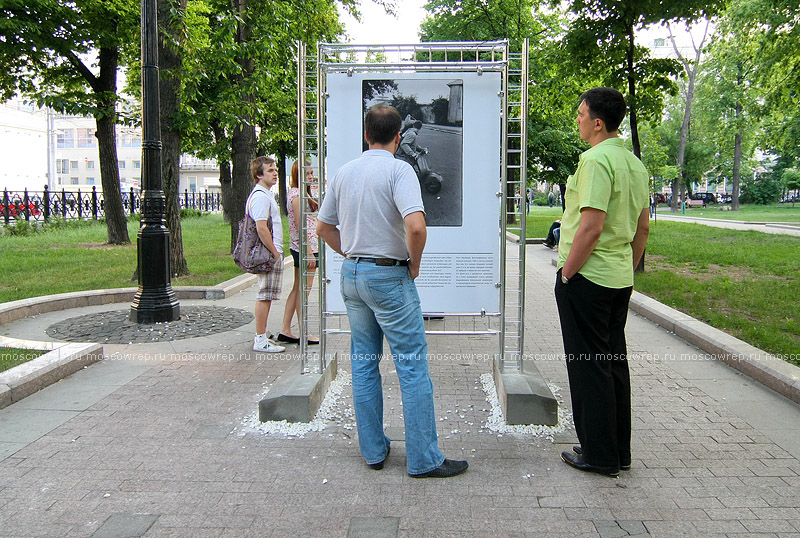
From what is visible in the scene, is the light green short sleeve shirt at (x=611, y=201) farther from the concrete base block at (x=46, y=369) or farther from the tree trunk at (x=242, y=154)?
the tree trunk at (x=242, y=154)

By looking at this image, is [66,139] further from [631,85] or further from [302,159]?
[302,159]

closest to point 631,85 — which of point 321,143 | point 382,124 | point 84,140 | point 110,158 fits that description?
point 321,143

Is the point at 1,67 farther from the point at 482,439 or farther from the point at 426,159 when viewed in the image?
the point at 482,439

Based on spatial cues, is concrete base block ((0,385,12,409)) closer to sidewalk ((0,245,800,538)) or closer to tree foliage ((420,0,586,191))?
sidewalk ((0,245,800,538))

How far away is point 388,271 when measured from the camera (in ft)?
11.3

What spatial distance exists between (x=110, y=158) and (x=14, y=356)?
1327 centimetres

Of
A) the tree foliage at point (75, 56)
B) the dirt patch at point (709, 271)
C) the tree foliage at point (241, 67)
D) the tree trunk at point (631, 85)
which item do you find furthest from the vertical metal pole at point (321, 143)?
Answer: the tree foliage at point (75, 56)

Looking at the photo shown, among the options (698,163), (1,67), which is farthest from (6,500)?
(698,163)

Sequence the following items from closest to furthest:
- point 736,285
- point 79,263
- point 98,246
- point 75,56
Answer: point 736,285
point 79,263
point 75,56
point 98,246

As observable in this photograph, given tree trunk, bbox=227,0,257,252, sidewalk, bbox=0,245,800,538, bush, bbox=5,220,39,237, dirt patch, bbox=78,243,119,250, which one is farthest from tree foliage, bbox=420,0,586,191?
bush, bbox=5,220,39,237

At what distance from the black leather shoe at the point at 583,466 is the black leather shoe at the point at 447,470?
0.62 m

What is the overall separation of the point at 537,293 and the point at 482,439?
275 inches

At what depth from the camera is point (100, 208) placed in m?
29.5

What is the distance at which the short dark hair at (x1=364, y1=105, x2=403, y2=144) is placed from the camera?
3477 mm
